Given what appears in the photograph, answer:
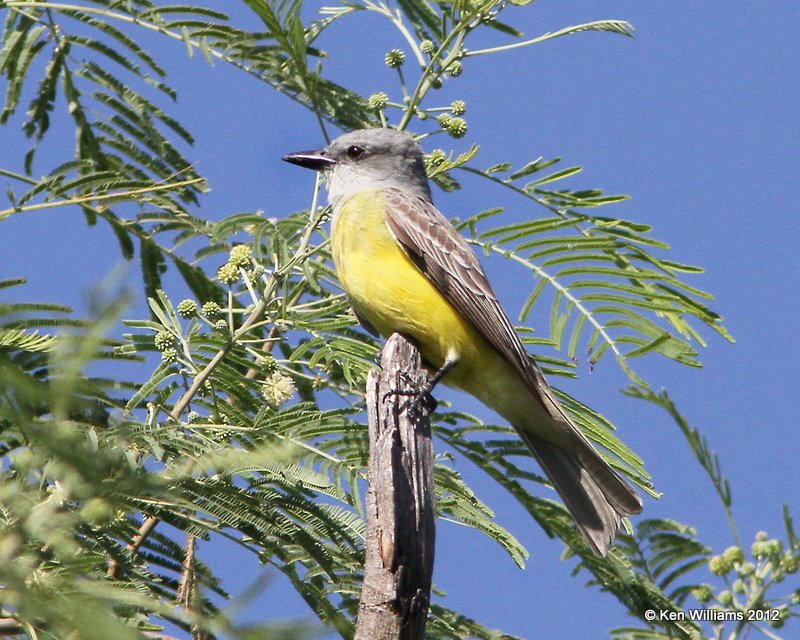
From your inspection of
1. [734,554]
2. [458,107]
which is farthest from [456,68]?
[734,554]

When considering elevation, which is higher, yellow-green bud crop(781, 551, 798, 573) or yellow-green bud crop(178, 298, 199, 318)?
yellow-green bud crop(178, 298, 199, 318)

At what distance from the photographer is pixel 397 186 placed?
6.25 metres

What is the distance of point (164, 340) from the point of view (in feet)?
13.2

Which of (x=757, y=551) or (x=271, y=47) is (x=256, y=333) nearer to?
(x=271, y=47)

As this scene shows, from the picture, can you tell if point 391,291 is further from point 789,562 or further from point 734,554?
point 789,562

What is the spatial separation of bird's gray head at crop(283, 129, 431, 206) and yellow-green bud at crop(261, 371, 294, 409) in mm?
2031

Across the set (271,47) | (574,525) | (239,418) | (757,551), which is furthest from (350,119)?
(757,551)

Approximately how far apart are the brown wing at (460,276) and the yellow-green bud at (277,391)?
1.23 m

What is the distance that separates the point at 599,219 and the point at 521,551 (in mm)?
1718

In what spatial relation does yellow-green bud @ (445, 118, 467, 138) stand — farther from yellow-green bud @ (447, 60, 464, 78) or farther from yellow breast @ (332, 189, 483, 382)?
yellow breast @ (332, 189, 483, 382)

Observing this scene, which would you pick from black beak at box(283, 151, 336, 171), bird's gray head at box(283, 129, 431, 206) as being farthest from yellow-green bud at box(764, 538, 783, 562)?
black beak at box(283, 151, 336, 171)

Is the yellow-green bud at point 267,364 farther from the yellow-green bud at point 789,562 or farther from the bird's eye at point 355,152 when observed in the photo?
the bird's eye at point 355,152

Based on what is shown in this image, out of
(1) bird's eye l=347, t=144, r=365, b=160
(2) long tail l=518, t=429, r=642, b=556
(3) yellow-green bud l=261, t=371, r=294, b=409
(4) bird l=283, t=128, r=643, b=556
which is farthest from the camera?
(1) bird's eye l=347, t=144, r=365, b=160

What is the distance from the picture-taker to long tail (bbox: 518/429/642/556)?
4.53 metres
